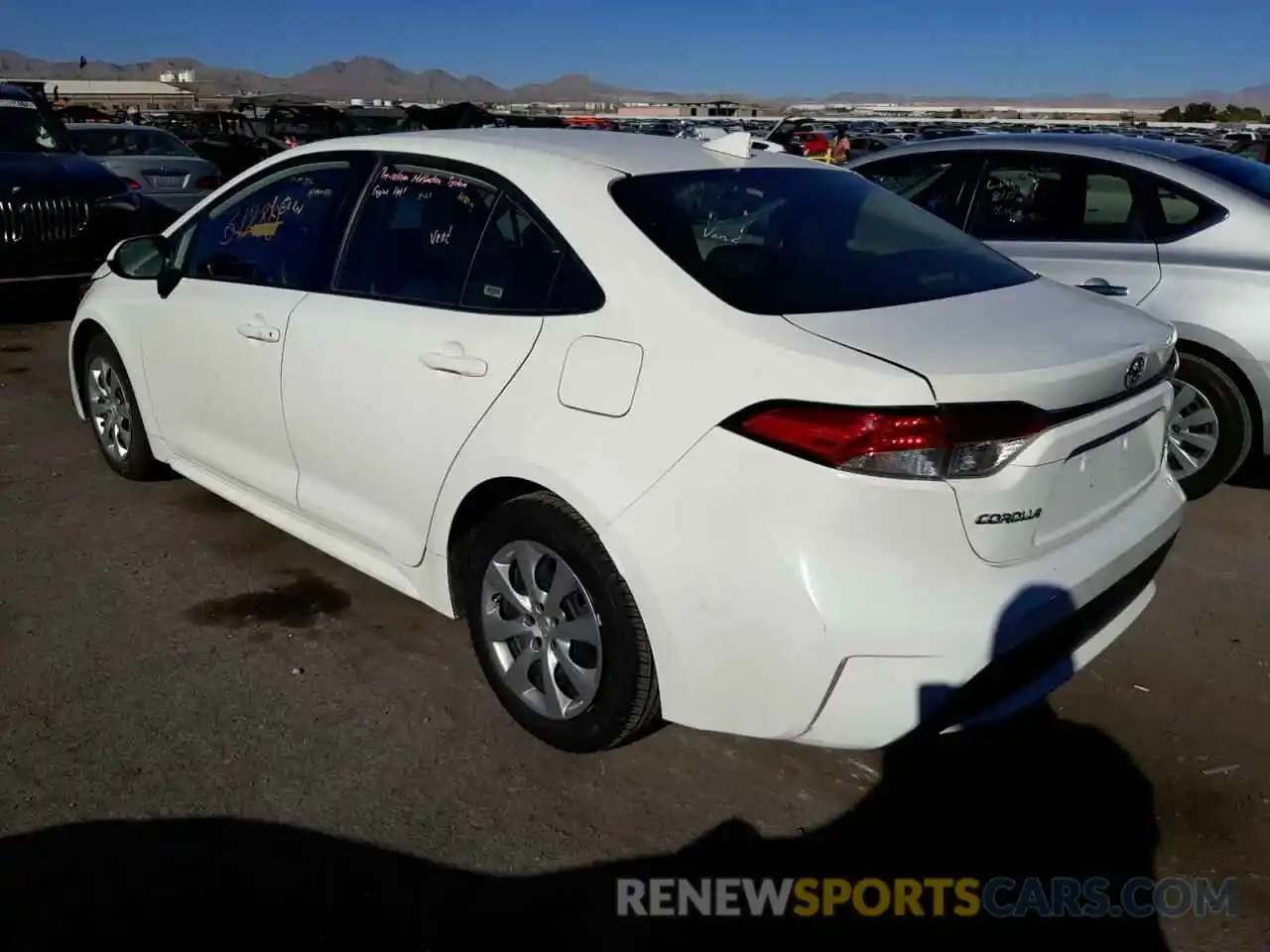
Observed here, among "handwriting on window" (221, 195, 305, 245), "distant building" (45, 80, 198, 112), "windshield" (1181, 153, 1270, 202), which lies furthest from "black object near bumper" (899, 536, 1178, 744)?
"distant building" (45, 80, 198, 112)

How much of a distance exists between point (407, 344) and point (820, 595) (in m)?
1.55

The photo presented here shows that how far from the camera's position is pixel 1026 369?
2.43 m

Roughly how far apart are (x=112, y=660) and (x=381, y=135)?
203 centimetres

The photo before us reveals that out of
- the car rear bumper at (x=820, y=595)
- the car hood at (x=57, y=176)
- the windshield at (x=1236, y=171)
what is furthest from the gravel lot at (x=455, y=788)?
the car hood at (x=57, y=176)

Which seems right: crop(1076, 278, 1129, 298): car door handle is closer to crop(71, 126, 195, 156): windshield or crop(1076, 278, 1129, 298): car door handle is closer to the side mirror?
the side mirror

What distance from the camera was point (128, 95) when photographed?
85250 millimetres

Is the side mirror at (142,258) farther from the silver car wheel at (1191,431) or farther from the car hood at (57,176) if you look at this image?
the car hood at (57,176)

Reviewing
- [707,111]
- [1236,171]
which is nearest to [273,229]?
[1236,171]

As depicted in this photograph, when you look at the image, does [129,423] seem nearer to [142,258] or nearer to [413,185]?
[142,258]

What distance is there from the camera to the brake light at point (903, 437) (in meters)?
2.31

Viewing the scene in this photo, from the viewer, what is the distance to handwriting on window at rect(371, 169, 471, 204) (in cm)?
332

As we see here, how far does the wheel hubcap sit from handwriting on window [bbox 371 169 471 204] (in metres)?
2.00

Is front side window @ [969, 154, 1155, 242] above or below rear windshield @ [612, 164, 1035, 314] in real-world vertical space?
below

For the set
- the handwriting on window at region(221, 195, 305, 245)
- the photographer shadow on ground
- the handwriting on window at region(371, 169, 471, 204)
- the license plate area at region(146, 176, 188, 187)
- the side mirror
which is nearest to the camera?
the photographer shadow on ground
